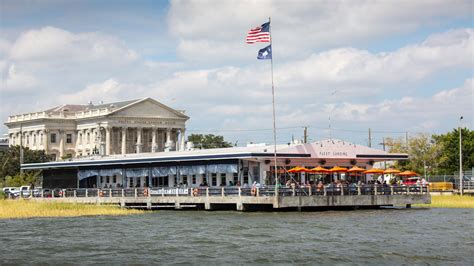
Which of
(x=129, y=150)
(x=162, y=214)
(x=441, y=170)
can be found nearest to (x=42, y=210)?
(x=162, y=214)

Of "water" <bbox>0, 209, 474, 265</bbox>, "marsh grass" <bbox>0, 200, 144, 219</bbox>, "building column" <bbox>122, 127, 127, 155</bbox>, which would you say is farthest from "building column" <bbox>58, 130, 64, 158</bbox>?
"water" <bbox>0, 209, 474, 265</bbox>

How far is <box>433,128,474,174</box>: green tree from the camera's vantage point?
12175 centimetres

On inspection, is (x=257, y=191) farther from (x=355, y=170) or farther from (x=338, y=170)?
(x=355, y=170)

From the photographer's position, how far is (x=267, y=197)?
62.4 m

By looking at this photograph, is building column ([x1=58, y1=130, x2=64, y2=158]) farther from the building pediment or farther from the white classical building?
the building pediment

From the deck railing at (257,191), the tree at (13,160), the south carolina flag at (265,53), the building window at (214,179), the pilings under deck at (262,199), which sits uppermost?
the south carolina flag at (265,53)

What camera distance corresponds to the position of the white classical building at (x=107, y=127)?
176 meters

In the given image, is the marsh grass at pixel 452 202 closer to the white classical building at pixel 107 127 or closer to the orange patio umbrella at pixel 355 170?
the orange patio umbrella at pixel 355 170

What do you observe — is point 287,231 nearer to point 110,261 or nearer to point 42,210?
point 110,261

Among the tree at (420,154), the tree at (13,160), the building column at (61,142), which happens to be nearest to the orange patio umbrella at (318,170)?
the tree at (420,154)

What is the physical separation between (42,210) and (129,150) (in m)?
113

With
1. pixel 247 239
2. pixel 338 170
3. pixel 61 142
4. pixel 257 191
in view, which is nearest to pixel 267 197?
pixel 257 191

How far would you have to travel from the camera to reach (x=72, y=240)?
4475 centimetres

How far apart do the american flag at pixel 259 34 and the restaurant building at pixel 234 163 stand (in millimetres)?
10024
